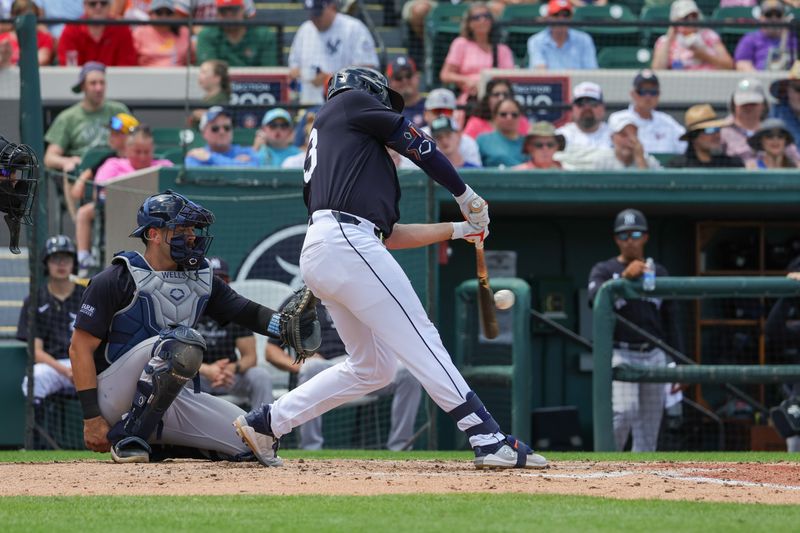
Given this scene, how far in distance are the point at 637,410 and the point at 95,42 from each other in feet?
19.3

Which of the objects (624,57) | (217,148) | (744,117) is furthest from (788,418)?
(624,57)

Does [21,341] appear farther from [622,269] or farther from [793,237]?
[793,237]

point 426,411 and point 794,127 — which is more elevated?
point 794,127

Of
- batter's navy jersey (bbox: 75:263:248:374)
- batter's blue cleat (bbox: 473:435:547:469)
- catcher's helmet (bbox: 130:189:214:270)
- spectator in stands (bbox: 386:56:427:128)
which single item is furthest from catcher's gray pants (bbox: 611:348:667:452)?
batter's navy jersey (bbox: 75:263:248:374)

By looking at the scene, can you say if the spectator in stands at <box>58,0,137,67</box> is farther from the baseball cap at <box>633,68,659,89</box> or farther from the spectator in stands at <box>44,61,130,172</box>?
the baseball cap at <box>633,68,659,89</box>

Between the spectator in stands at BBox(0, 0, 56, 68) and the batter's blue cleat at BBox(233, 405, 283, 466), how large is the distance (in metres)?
5.01

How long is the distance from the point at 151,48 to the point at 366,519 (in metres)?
8.69

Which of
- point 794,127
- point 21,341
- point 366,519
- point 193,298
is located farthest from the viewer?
point 794,127

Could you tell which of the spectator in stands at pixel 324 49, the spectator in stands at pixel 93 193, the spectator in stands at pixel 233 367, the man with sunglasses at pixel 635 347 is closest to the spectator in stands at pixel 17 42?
the spectator in stands at pixel 93 193

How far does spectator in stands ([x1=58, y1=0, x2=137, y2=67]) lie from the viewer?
11.9m

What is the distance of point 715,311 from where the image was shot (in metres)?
11.2

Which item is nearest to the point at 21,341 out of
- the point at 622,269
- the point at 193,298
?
the point at 193,298

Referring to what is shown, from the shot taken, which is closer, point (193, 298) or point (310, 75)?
point (193, 298)

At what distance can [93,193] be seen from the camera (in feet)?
→ 32.1
